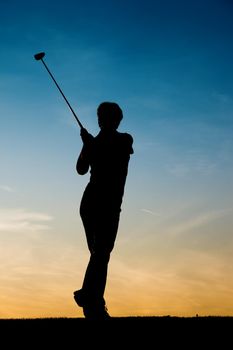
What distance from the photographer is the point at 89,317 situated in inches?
259

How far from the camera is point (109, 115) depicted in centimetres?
697

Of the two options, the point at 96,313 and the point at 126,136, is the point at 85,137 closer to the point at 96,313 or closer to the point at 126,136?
the point at 126,136

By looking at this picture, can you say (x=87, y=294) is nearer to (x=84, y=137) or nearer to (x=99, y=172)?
(x=99, y=172)

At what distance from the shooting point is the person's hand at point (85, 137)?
23.1ft

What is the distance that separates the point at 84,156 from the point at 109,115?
71cm

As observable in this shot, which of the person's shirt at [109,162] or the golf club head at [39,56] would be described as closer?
the person's shirt at [109,162]

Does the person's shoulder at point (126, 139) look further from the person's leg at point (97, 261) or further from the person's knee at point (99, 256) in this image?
the person's knee at point (99, 256)

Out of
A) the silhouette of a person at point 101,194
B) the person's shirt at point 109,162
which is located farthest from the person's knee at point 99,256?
the person's shirt at point 109,162
